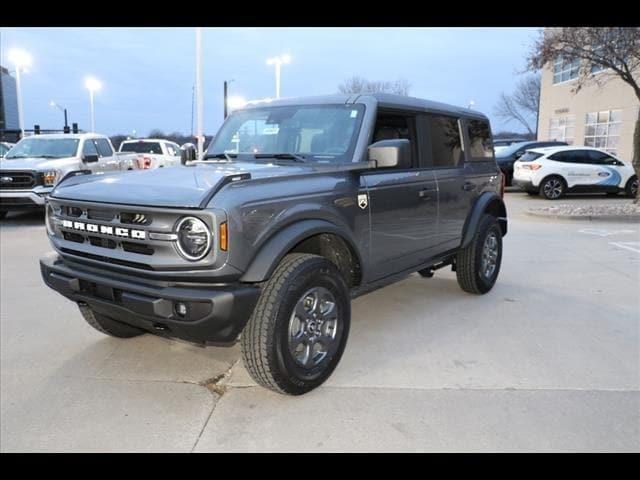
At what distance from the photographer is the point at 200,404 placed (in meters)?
3.28

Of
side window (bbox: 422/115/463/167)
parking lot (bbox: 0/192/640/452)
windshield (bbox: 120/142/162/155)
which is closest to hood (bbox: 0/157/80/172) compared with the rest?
parking lot (bbox: 0/192/640/452)

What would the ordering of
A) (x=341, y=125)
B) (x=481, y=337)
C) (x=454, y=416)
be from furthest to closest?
(x=481, y=337) → (x=341, y=125) → (x=454, y=416)

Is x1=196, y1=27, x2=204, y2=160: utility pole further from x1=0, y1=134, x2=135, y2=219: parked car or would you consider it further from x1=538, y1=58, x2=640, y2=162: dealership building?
x1=538, y1=58, x2=640, y2=162: dealership building

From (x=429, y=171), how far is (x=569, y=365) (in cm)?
195

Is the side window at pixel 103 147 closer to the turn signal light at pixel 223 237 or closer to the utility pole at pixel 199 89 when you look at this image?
the utility pole at pixel 199 89

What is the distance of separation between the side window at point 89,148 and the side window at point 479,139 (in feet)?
31.4

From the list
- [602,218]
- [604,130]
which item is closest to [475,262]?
[602,218]

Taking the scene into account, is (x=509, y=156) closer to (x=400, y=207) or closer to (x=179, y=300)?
(x=400, y=207)

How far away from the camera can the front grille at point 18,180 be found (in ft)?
34.8

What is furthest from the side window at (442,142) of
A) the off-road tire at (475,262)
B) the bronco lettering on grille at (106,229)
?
the bronco lettering on grille at (106,229)

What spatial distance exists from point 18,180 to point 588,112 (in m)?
26.7

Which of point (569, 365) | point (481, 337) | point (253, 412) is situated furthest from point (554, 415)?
point (253, 412)

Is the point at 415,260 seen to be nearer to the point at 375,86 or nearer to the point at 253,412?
the point at 253,412
